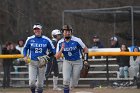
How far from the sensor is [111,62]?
18.1 meters

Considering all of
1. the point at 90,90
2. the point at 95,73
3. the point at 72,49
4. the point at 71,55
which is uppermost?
the point at 72,49

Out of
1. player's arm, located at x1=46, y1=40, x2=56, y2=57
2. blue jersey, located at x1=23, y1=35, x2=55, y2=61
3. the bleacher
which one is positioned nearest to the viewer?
blue jersey, located at x1=23, y1=35, x2=55, y2=61

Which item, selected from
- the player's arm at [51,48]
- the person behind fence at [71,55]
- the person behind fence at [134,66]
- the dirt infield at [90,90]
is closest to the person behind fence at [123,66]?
the person behind fence at [134,66]

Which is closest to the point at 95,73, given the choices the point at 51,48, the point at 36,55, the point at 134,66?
the point at 134,66

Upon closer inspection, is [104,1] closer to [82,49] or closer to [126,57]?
[126,57]

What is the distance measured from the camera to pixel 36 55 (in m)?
13.9

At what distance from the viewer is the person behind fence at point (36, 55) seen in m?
13.8

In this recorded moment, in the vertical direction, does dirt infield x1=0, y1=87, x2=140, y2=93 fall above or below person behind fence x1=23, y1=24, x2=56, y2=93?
below

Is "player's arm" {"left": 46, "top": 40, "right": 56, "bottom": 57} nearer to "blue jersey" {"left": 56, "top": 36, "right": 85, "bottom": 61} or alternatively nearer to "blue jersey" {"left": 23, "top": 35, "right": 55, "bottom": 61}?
"blue jersey" {"left": 23, "top": 35, "right": 55, "bottom": 61}

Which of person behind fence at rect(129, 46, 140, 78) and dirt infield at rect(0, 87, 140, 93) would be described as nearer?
dirt infield at rect(0, 87, 140, 93)

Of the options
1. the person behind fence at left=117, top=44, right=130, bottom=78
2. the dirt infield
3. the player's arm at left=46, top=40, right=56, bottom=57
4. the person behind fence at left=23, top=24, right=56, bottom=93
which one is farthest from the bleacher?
the person behind fence at left=23, top=24, right=56, bottom=93

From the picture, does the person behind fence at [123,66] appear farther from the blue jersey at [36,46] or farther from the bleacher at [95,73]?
the blue jersey at [36,46]

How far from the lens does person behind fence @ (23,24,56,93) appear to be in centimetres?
1376

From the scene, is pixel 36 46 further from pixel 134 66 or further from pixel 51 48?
pixel 134 66
